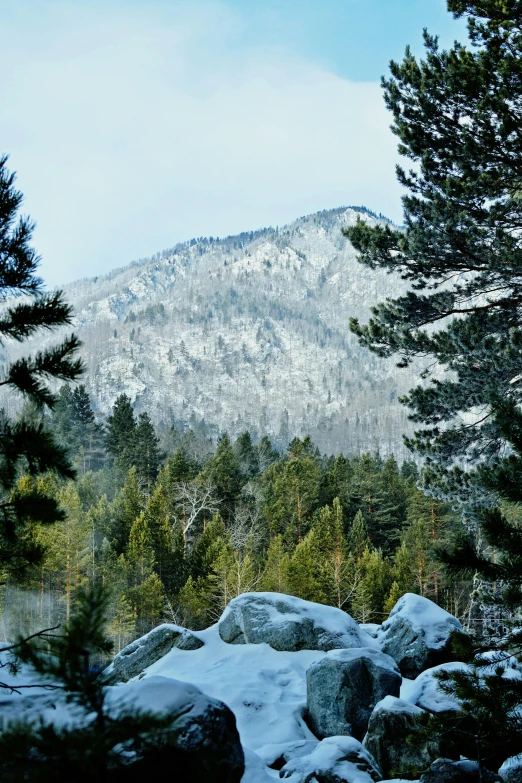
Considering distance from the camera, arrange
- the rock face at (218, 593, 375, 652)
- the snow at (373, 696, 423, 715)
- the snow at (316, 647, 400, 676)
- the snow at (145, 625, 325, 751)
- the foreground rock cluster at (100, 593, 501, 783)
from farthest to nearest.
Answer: the rock face at (218, 593, 375, 652) < the snow at (316, 647, 400, 676) < the snow at (145, 625, 325, 751) < the snow at (373, 696, 423, 715) < the foreground rock cluster at (100, 593, 501, 783)

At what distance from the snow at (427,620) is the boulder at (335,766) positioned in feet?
16.5

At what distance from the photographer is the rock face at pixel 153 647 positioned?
12.8 meters

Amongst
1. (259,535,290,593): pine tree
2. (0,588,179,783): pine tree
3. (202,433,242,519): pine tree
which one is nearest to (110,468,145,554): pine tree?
(202,433,242,519): pine tree

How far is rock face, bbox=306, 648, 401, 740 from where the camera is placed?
9.98 metres

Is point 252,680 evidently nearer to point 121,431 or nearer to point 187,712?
point 187,712

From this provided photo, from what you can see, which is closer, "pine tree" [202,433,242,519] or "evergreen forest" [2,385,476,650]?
"evergreen forest" [2,385,476,650]

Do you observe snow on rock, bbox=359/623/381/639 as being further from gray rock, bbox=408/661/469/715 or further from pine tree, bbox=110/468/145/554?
pine tree, bbox=110/468/145/554

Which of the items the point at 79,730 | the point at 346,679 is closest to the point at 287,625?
the point at 346,679

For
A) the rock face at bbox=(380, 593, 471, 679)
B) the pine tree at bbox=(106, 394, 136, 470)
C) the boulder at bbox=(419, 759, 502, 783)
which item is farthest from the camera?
the pine tree at bbox=(106, 394, 136, 470)

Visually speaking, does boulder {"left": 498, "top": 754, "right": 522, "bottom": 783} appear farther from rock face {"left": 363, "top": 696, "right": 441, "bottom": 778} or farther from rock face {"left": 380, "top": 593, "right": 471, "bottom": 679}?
rock face {"left": 380, "top": 593, "right": 471, "bottom": 679}

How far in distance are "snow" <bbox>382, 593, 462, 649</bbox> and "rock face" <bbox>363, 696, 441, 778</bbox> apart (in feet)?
11.7

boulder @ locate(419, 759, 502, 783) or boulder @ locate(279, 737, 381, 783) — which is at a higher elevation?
boulder @ locate(419, 759, 502, 783)

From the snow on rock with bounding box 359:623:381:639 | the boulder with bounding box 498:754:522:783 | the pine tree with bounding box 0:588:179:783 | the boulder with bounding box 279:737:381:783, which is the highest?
the pine tree with bounding box 0:588:179:783

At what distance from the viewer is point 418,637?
40.4 ft
